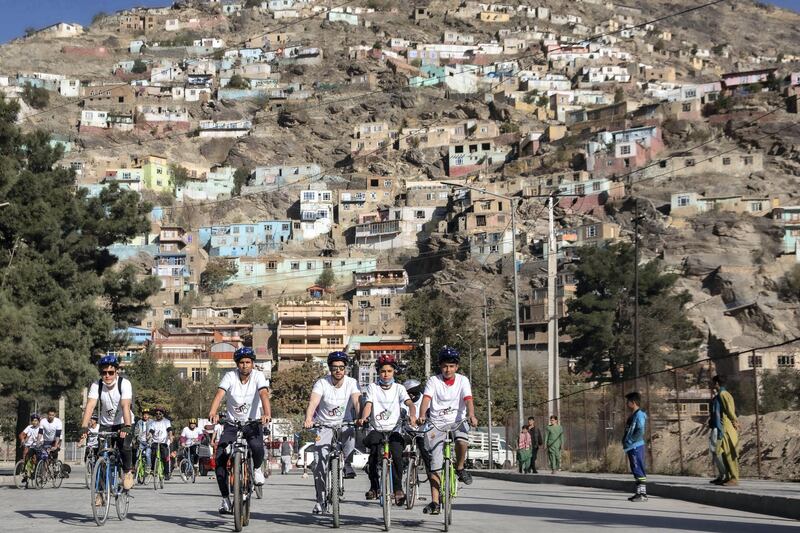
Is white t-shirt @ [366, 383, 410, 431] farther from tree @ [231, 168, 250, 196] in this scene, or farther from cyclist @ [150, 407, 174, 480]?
tree @ [231, 168, 250, 196]

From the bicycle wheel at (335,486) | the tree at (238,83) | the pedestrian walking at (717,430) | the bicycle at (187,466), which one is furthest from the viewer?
the tree at (238,83)

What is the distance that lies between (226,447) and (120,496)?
1.84m

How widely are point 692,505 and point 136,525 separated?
25.4 ft

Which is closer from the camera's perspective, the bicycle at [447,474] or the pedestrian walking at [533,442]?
the bicycle at [447,474]

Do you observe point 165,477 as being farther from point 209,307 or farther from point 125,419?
point 209,307

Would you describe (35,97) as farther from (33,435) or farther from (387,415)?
(387,415)

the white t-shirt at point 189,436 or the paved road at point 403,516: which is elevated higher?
the white t-shirt at point 189,436

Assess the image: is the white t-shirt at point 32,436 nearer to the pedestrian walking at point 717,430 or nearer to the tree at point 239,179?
the pedestrian walking at point 717,430

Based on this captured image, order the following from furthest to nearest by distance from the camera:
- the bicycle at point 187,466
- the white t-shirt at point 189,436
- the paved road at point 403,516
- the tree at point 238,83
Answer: the tree at point 238,83
the white t-shirt at point 189,436
the bicycle at point 187,466
the paved road at point 403,516

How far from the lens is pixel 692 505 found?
17.9m

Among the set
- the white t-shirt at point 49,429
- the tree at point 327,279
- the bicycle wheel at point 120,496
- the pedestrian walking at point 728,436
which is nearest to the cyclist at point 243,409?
the bicycle wheel at point 120,496

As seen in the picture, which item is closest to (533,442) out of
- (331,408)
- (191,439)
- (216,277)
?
(191,439)

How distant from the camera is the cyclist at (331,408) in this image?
1389 centimetres

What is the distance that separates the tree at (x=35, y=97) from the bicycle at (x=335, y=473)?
17886 centimetres
